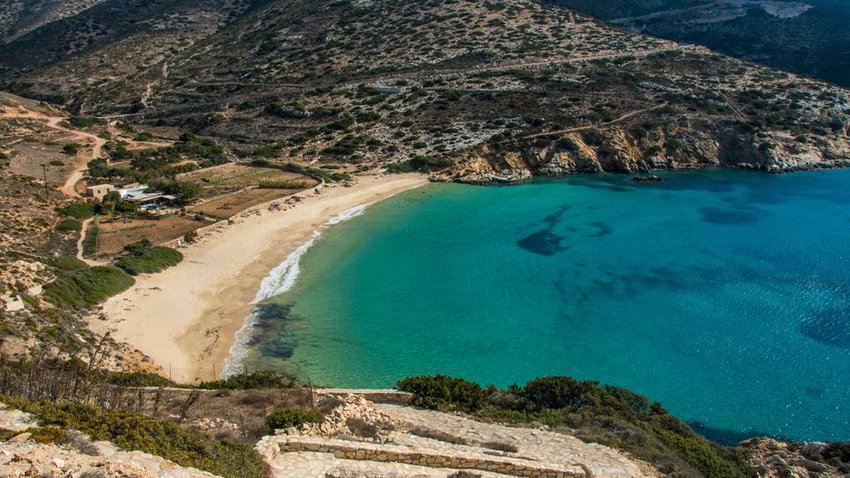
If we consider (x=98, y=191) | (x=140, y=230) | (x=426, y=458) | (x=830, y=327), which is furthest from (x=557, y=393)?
(x=98, y=191)

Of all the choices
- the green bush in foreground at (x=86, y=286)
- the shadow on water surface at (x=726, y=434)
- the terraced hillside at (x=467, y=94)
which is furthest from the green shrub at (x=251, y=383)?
the terraced hillside at (x=467, y=94)

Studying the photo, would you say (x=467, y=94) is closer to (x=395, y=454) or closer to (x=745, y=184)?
(x=745, y=184)

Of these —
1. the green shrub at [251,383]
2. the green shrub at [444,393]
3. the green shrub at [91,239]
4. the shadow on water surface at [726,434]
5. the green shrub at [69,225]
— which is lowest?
the shadow on water surface at [726,434]

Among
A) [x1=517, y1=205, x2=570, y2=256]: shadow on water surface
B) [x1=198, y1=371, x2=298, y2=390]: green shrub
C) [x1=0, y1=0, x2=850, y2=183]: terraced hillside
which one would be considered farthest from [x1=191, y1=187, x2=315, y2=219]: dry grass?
[x1=198, y1=371, x2=298, y2=390]: green shrub

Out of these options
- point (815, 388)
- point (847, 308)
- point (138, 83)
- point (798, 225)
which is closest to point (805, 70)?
point (798, 225)

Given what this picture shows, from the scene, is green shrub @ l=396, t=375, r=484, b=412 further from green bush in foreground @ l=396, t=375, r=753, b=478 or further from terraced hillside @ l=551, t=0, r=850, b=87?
terraced hillside @ l=551, t=0, r=850, b=87

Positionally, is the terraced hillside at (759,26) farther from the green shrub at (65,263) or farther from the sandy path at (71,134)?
the green shrub at (65,263)
